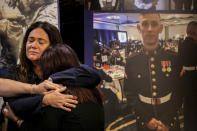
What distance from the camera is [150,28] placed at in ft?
6.01

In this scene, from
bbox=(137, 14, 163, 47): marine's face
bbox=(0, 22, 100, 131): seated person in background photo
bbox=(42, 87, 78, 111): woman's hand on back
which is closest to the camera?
bbox=(42, 87, 78, 111): woman's hand on back

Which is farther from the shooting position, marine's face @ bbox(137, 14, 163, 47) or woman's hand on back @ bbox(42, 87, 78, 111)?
marine's face @ bbox(137, 14, 163, 47)

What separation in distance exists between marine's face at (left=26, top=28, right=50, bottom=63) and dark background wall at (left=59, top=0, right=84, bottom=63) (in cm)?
48

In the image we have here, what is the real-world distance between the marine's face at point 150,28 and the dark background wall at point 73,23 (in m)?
0.52

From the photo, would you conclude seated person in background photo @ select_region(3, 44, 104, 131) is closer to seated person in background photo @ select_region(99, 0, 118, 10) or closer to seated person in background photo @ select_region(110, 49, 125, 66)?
seated person in background photo @ select_region(110, 49, 125, 66)

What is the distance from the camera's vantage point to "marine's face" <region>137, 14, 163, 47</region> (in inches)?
71.6

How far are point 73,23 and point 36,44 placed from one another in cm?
60

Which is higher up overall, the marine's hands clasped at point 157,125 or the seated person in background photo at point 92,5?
the seated person in background photo at point 92,5

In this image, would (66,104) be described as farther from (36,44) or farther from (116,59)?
(116,59)

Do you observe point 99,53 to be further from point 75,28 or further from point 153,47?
point 153,47

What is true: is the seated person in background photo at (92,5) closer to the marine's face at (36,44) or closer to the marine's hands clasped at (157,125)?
the marine's face at (36,44)

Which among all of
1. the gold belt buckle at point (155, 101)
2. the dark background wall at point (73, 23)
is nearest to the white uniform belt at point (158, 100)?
the gold belt buckle at point (155, 101)

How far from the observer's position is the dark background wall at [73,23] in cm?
188

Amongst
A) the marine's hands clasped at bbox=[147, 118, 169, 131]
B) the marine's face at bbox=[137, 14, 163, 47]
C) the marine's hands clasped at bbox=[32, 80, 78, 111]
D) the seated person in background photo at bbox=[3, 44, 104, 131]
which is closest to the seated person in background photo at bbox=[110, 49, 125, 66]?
the marine's face at bbox=[137, 14, 163, 47]
